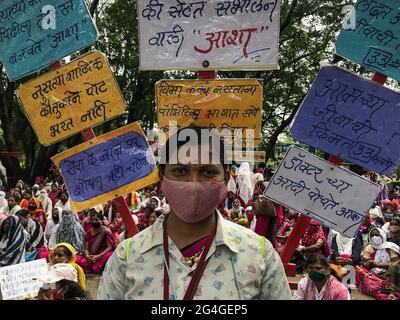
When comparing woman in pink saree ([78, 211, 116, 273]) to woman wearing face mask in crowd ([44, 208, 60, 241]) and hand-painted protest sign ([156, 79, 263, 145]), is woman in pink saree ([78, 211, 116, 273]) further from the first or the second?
hand-painted protest sign ([156, 79, 263, 145])

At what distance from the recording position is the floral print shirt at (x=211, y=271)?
5.77 ft

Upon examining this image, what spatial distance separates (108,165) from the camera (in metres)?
2.74

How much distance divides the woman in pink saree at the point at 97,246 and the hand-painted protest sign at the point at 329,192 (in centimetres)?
580

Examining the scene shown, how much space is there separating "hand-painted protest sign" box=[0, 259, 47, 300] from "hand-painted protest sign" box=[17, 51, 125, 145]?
1906 mm

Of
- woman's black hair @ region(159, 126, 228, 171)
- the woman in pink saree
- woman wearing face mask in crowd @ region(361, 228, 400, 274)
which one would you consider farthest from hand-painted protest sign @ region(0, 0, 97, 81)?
woman wearing face mask in crowd @ region(361, 228, 400, 274)

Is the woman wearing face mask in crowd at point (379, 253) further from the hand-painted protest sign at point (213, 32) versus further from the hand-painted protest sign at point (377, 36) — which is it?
the hand-painted protest sign at point (213, 32)

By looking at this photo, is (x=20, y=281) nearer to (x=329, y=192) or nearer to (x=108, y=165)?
(x=108, y=165)

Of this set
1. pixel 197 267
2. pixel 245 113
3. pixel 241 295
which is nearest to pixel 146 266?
pixel 197 267

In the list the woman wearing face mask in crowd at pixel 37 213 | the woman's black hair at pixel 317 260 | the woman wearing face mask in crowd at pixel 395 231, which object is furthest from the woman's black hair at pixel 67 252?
the woman wearing face mask in crowd at pixel 395 231

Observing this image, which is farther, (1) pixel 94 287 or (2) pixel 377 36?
(1) pixel 94 287

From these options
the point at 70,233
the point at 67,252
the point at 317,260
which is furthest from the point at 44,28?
the point at 70,233

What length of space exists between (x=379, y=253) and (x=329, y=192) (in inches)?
224
